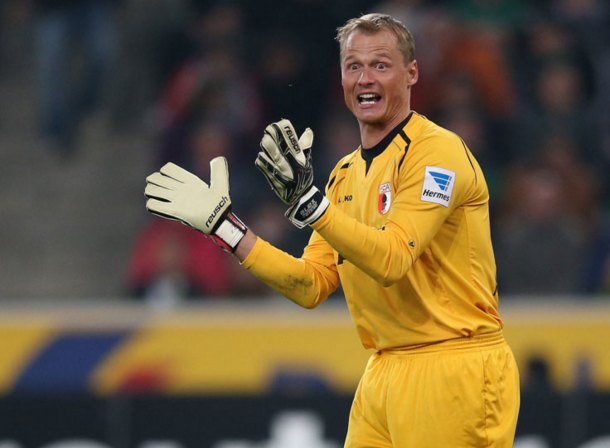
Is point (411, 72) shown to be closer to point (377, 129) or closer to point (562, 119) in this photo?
point (377, 129)

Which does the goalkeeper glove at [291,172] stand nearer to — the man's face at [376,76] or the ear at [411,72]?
the man's face at [376,76]

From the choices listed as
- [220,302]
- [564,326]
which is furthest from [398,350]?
[220,302]

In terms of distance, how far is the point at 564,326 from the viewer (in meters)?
6.57

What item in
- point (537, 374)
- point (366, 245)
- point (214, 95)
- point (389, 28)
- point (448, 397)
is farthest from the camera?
point (214, 95)

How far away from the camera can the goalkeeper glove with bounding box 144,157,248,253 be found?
3.54 m

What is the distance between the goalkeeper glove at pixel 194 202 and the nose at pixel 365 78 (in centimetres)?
60

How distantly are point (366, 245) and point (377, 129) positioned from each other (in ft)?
2.15

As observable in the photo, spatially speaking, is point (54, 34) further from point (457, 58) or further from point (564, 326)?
point (564, 326)

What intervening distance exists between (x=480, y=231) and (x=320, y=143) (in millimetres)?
4926

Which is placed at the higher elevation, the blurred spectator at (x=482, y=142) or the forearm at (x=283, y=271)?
the blurred spectator at (x=482, y=142)

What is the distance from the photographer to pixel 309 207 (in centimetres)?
→ 343

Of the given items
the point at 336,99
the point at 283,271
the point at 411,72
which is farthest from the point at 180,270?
the point at 411,72

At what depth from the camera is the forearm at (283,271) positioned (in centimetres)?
369

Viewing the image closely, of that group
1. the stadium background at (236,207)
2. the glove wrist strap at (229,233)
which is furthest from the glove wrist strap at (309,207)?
the stadium background at (236,207)
